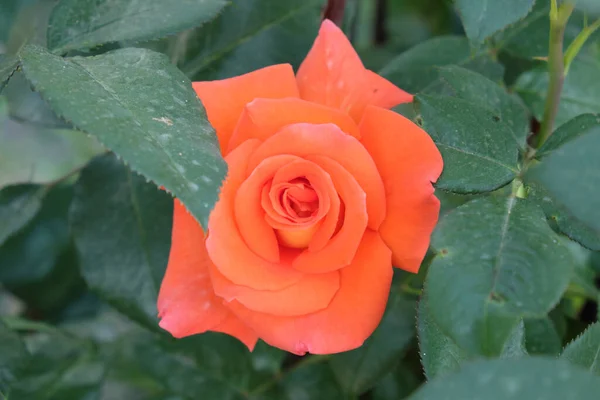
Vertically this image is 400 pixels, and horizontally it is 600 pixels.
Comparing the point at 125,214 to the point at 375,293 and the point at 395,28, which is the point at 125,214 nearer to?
the point at 375,293

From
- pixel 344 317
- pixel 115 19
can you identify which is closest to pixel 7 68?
pixel 115 19

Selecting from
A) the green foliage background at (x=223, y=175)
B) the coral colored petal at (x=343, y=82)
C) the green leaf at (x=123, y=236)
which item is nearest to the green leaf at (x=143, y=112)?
the green foliage background at (x=223, y=175)

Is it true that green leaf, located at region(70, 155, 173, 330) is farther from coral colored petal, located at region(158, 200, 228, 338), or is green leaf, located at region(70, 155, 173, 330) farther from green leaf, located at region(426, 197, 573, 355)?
green leaf, located at region(426, 197, 573, 355)

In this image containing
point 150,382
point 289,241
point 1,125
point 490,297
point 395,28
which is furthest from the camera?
point 395,28

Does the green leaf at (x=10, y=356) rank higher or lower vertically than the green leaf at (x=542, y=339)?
lower

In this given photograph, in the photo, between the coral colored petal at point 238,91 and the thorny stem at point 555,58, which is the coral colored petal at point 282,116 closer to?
the coral colored petal at point 238,91

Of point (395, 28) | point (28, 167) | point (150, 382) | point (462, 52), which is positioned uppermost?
point (462, 52)

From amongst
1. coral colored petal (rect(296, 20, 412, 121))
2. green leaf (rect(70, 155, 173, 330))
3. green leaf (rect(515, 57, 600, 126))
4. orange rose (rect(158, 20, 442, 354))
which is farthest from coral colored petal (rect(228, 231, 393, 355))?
green leaf (rect(515, 57, 600, 126))

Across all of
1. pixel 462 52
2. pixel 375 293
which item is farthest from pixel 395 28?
pixel 375 293
